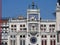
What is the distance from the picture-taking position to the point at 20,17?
35250 mm

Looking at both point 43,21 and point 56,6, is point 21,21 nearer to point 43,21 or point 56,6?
point 43,21

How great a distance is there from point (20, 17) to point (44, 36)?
Answer: 408cm

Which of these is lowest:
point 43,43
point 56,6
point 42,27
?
point 43,43

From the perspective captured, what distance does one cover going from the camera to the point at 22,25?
35031 mm

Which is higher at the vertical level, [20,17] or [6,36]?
[20,17]

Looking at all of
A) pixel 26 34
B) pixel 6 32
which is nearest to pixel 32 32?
pixel 26 34

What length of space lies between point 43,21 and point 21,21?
9.57ft

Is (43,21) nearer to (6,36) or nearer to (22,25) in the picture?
(22,25)

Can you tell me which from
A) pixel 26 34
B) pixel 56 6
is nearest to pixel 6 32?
pixel 26 34

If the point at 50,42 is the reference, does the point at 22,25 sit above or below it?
above

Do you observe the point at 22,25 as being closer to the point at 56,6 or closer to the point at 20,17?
the point at 20,17

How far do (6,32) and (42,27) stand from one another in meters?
4.85

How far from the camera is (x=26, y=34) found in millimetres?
34906

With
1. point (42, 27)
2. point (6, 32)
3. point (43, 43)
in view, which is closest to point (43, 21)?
Answer: point (42, 27)
